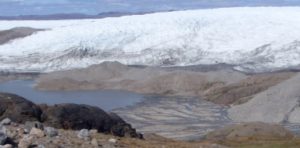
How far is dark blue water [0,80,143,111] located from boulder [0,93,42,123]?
31513 mm

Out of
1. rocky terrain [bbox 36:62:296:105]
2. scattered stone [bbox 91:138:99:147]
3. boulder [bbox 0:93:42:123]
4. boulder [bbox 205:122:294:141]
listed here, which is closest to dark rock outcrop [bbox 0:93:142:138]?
boulder [bbox 0:93:42:123]

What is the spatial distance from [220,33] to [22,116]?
73844mm

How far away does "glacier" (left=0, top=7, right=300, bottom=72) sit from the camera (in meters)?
86.6

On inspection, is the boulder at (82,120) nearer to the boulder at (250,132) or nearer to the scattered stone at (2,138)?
the scattered stone at (2,138)

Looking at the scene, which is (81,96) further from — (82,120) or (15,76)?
(82,120)

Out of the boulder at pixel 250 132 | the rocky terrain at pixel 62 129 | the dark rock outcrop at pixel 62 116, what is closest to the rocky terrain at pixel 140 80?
the boulder at pixel 250 132

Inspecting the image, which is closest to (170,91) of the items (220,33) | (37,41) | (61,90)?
(61,90)

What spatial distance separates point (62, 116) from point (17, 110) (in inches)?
76.5

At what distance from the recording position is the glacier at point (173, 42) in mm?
86562

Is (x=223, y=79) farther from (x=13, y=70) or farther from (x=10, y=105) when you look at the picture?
(x=10, y=105)

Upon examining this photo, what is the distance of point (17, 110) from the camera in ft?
68.9

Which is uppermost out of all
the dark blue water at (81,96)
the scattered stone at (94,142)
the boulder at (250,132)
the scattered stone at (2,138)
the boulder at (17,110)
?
the scattered stone at (2,138)

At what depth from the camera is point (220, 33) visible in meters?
93.4

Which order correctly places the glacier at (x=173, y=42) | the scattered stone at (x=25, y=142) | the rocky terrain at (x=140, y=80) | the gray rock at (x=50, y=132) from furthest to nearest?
the glacier at (x=173, y=42), the rocky terrain at (x=140, y=80), the gray rock at (x=50, y=132), the scattered stone at (x=25, y=142)
